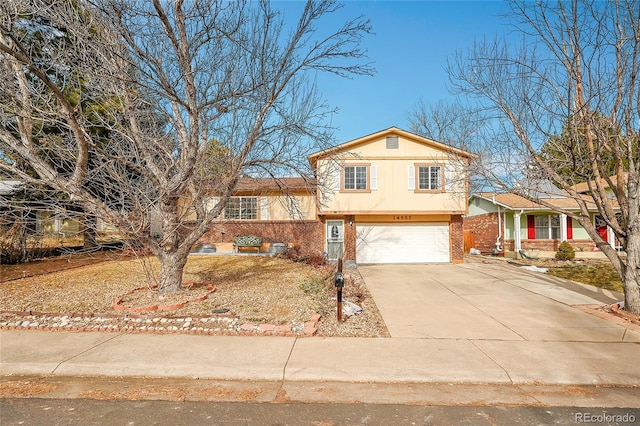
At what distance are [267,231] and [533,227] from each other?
14.8 metres

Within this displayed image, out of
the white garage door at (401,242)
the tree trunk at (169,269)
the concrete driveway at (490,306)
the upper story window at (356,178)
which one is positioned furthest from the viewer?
the white garage door at (401,242)

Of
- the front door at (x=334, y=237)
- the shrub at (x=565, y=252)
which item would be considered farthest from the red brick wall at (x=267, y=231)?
the shrub at (x=565, y=252)

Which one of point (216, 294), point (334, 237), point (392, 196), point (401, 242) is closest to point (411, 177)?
point (392, 196)

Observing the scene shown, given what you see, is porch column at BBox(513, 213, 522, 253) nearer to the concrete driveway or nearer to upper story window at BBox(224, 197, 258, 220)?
the concrete driveway

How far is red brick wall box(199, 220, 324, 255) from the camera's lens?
59.1 feet

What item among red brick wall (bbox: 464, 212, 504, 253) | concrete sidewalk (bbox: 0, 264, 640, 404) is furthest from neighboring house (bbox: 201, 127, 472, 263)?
concrete sidewalk (bbox: 0, 264, 640, 404)

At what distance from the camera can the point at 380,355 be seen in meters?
5.16

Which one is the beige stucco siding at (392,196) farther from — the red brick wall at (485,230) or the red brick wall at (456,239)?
the red brick wall at (485,230)

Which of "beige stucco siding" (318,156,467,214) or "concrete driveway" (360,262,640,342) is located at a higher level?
"beige stucco siding" (318,156,467,214)

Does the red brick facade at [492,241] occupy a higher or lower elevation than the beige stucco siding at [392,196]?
lower

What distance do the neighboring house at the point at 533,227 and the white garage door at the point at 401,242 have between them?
531 centimetres

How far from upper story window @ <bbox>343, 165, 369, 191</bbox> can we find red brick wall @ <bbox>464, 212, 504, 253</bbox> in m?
10.0

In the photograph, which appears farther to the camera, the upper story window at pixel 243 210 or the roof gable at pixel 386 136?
the upper story window at pixel 243 210

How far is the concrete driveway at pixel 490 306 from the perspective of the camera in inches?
247
